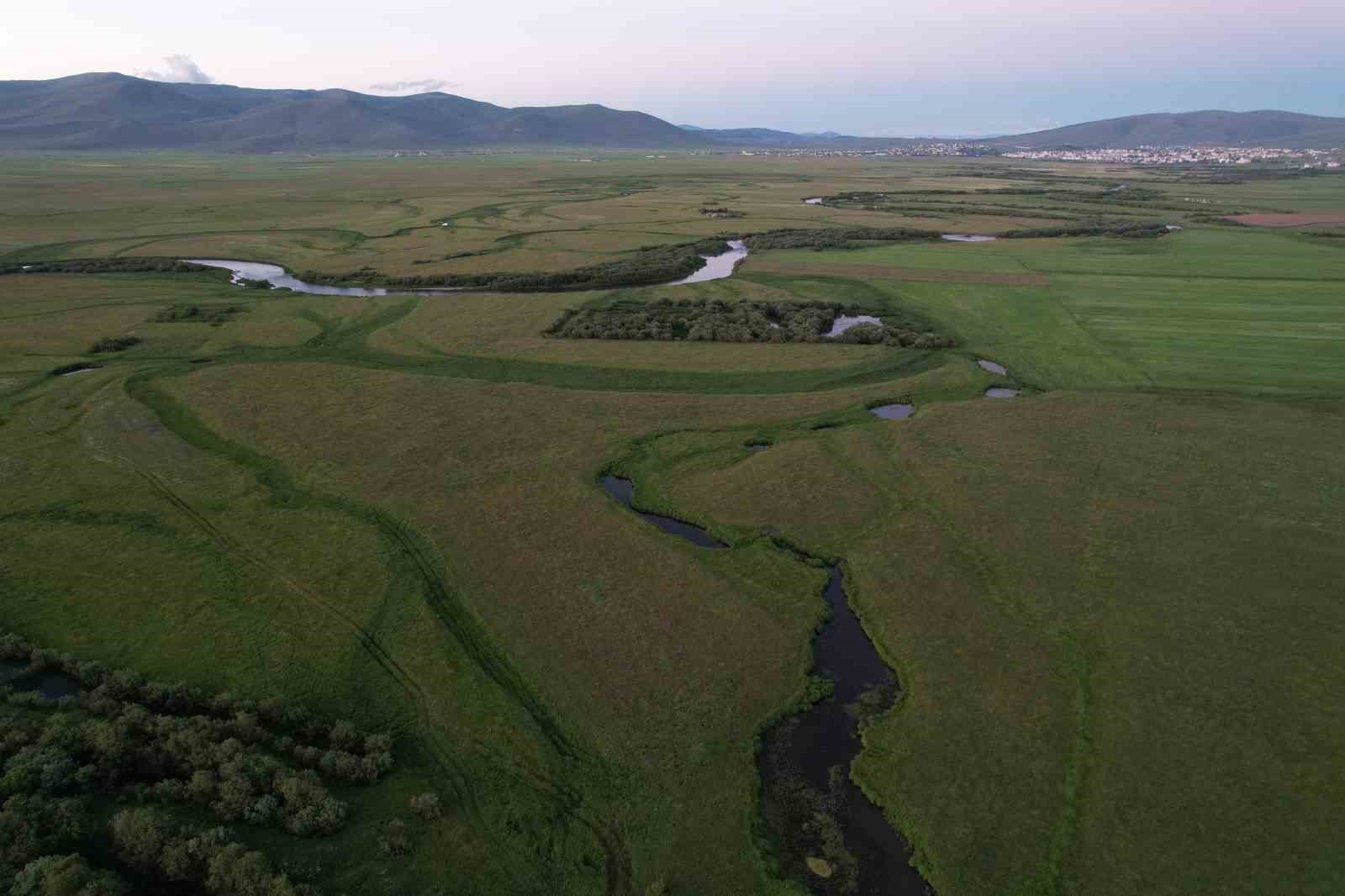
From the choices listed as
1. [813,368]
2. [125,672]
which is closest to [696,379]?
[813,368]

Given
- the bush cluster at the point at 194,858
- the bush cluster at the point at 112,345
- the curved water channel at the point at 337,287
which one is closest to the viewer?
the bush cluster at the point at 194,858

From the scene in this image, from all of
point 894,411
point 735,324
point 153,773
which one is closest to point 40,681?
point 153,773

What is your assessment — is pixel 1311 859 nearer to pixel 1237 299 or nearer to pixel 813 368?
pixel 813 368

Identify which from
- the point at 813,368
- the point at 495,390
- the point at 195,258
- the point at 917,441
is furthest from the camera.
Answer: the point at 195,258

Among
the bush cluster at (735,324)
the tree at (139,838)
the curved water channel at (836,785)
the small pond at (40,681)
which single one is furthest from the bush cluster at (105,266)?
the curved water channel at (836,785)

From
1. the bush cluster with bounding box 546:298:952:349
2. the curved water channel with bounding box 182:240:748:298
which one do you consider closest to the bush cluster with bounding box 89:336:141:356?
the curved water channel with bounding box 182:240:748:298

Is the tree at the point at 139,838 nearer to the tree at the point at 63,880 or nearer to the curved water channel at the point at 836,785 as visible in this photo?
the tree at the point at 63,880
